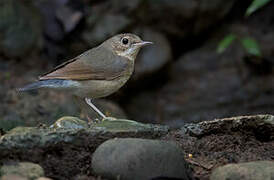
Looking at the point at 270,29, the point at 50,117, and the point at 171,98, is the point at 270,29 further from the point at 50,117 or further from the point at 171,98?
the point at 50,117

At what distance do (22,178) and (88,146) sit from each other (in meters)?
0.91

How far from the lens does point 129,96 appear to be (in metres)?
12.4

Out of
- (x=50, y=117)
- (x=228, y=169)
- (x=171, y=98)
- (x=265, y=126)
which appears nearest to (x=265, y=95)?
(x=171, y=98)

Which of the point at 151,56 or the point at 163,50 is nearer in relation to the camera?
the point at 151,56

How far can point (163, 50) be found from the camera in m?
12.0

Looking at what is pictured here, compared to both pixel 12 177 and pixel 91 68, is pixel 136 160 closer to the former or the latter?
pixel 12 177

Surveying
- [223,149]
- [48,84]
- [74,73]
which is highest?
[74,73]

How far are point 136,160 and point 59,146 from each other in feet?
2.70

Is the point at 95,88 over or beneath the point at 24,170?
over

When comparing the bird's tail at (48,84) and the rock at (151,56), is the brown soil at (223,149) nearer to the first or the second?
the bird's tail at (48,84)

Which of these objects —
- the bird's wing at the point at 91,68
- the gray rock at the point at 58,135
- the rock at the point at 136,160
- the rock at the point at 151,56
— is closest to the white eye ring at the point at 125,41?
the bird's wing at the point at 91,68

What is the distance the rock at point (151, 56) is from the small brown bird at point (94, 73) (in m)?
4.55

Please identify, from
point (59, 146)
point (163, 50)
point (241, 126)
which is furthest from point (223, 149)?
point (163, 50)

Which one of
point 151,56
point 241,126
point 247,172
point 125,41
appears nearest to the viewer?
point 247,172
